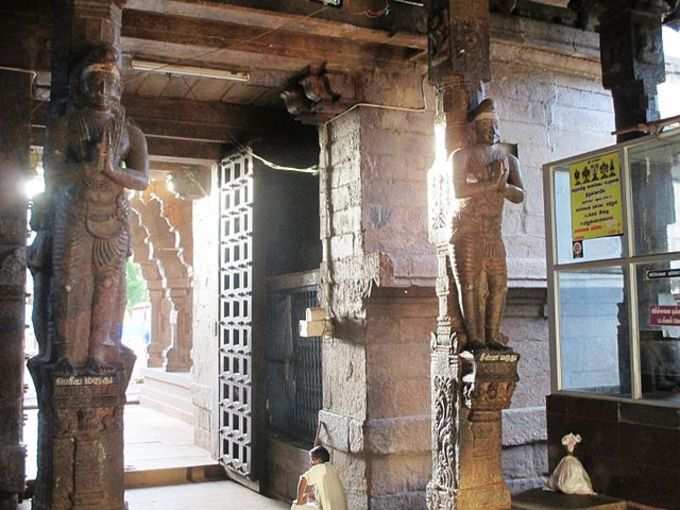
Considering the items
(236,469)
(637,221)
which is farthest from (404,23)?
(236,469)

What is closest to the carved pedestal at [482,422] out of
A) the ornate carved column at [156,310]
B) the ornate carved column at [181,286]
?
the ornate carved column at [181,286]

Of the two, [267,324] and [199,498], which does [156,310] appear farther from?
[199,498]

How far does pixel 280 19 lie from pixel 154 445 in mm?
6940

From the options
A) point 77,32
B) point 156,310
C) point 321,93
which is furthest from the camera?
point 156,310

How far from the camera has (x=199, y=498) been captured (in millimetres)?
8672

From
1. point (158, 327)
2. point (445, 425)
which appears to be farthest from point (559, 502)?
point (158, 327)

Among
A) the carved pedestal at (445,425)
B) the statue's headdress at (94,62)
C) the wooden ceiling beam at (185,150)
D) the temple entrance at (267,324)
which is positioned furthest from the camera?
the wooden ceiling beam at (185,150)

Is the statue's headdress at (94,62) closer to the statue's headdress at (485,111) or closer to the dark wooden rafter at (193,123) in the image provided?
Answer: the statue's headdress at (485,111)

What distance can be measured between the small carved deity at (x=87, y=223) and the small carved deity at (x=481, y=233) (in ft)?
7.45

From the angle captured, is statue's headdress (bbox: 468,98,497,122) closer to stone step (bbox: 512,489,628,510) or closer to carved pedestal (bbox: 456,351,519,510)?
carved pedestal (bbox: 456,351,519,510)

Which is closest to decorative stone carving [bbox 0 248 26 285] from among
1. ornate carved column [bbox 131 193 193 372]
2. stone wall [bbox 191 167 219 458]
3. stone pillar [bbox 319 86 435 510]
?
stone pillar [bbox 319 86 435 510]

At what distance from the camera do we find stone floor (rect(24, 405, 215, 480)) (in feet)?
31.9

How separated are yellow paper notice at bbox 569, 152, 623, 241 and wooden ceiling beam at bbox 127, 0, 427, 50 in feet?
6.69

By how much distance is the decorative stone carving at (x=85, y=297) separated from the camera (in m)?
4.78
